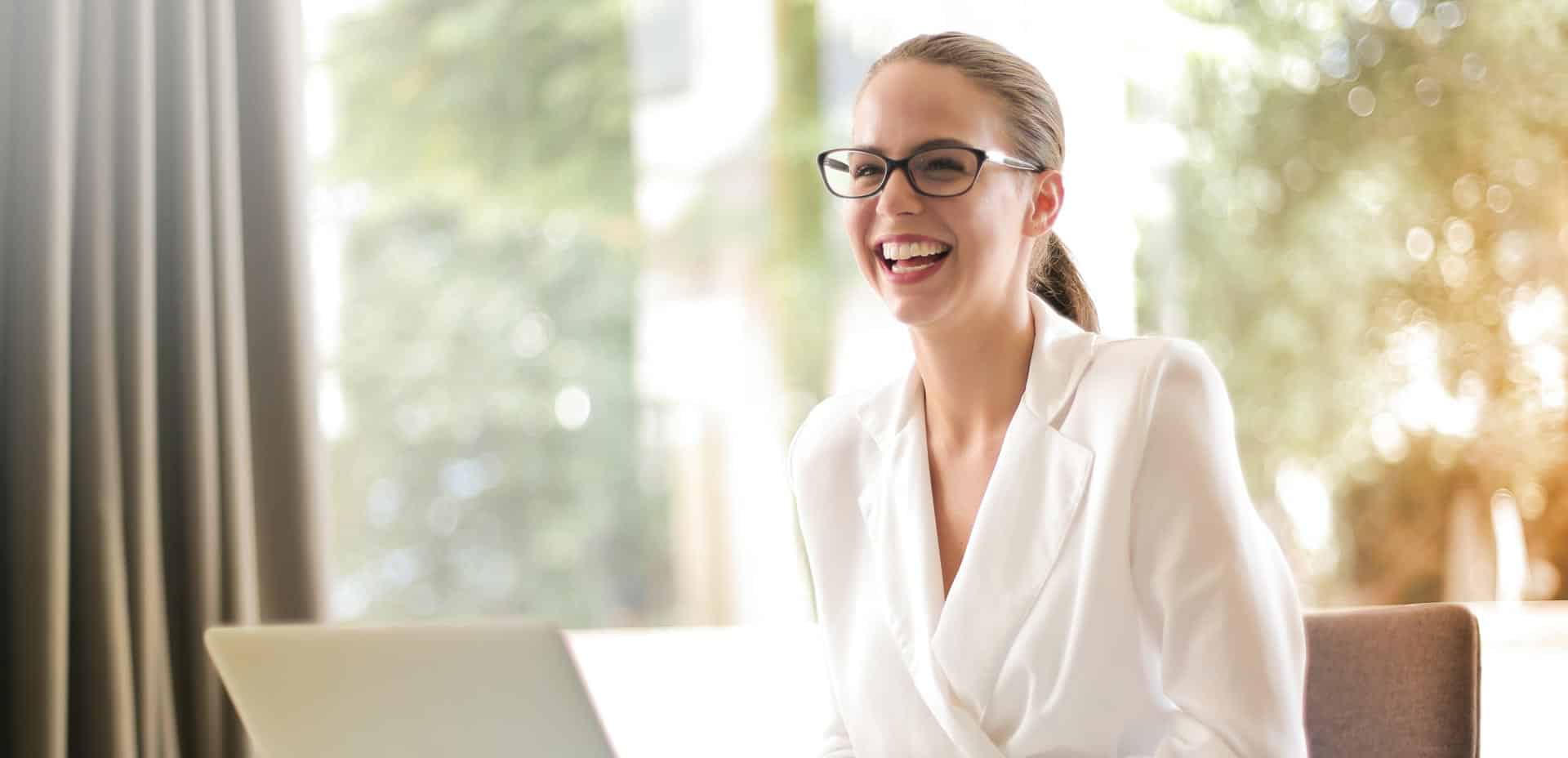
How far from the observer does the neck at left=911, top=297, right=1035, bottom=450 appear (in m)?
1.38

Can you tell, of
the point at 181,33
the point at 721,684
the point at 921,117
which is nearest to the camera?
the point at 921,117

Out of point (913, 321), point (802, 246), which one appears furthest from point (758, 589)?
point (913, 321)

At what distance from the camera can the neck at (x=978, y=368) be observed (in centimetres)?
138

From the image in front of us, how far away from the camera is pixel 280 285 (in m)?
2.10

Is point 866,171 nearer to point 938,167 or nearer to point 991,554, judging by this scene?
point 938,167

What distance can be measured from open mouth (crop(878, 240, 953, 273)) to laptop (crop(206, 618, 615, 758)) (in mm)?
572

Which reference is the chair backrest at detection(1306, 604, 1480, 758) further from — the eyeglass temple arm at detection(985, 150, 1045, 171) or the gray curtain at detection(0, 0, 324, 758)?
the gray curtain at detection(0, 0, 324, 758)

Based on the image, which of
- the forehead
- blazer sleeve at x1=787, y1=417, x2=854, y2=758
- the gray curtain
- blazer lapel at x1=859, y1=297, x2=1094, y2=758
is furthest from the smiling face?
the gray curtain

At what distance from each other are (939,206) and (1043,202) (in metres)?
0.14

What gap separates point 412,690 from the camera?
953mm

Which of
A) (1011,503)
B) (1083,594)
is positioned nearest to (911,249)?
(1011,503)

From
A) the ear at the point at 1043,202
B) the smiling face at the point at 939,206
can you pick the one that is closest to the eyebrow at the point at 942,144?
the smiling face at the point at 939,206

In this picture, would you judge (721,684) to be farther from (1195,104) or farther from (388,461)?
(1195,104)

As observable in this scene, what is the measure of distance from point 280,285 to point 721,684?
4.93ft
